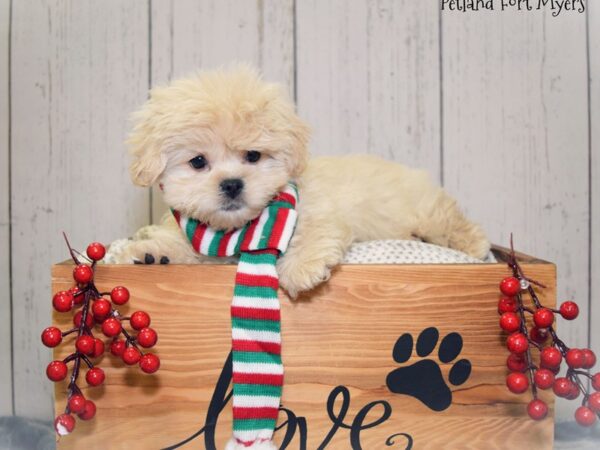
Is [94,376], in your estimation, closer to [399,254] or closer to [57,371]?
[57,371]

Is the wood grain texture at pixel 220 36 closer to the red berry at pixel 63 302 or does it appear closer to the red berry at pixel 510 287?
the red berry at pixel 63 302

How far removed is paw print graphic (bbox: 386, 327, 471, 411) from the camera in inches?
52.2

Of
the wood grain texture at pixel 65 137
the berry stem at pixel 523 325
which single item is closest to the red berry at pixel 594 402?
the berry stem at pixel 523 325

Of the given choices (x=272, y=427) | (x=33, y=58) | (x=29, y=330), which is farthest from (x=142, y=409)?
(x=33, y=58)

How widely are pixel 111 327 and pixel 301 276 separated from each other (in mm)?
414

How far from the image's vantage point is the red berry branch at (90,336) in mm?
1248

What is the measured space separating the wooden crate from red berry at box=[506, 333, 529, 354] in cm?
8

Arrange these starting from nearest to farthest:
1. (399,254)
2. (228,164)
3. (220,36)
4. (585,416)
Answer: (585,416)
(228,164)
(399,254)
(220,36)

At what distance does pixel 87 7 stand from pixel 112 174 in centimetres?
56

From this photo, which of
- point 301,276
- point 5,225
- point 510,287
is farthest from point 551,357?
point 5,225

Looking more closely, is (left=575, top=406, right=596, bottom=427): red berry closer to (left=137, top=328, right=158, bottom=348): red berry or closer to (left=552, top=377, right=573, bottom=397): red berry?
(left=552, top=377, right=573, bottom=397): red berry

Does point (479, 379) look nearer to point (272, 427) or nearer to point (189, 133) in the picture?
point (272, 427)

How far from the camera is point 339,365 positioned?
1.33m

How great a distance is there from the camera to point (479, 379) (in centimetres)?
134
